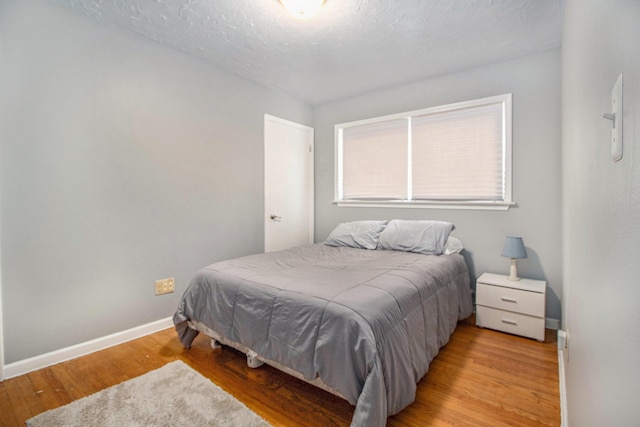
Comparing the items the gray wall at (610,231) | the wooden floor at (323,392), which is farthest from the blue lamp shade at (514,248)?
the gray wall at (610,231)

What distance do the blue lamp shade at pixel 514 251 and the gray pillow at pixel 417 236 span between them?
496 millimetres

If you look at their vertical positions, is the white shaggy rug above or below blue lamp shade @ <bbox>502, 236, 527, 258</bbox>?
below

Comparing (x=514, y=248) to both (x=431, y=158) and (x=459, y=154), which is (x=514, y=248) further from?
(x=431, y=158)

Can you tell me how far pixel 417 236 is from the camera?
2.93 m

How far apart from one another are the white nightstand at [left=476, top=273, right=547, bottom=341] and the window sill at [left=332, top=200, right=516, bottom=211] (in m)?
0.67

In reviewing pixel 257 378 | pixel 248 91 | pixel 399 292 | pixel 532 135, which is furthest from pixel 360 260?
pixel 248 91

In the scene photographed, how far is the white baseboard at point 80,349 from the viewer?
1.95 m

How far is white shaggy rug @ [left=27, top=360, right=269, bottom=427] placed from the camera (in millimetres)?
1523

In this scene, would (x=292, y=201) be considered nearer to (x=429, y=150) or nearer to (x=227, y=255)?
(x=227, y=255)

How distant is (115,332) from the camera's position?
2.40 meters

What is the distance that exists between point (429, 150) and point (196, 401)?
306 cm

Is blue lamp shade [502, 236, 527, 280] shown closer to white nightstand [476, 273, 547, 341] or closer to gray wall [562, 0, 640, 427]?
white nightstand [476, 273, 547, 341]

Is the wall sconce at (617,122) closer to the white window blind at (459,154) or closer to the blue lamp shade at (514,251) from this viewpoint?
the blue lamp shade at (514,251)

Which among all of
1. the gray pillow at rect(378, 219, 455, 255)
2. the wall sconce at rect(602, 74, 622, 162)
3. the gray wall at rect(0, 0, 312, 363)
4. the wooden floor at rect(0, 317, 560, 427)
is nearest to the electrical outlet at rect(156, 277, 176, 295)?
the gray wall at rect(0, 0, 312, 363)
